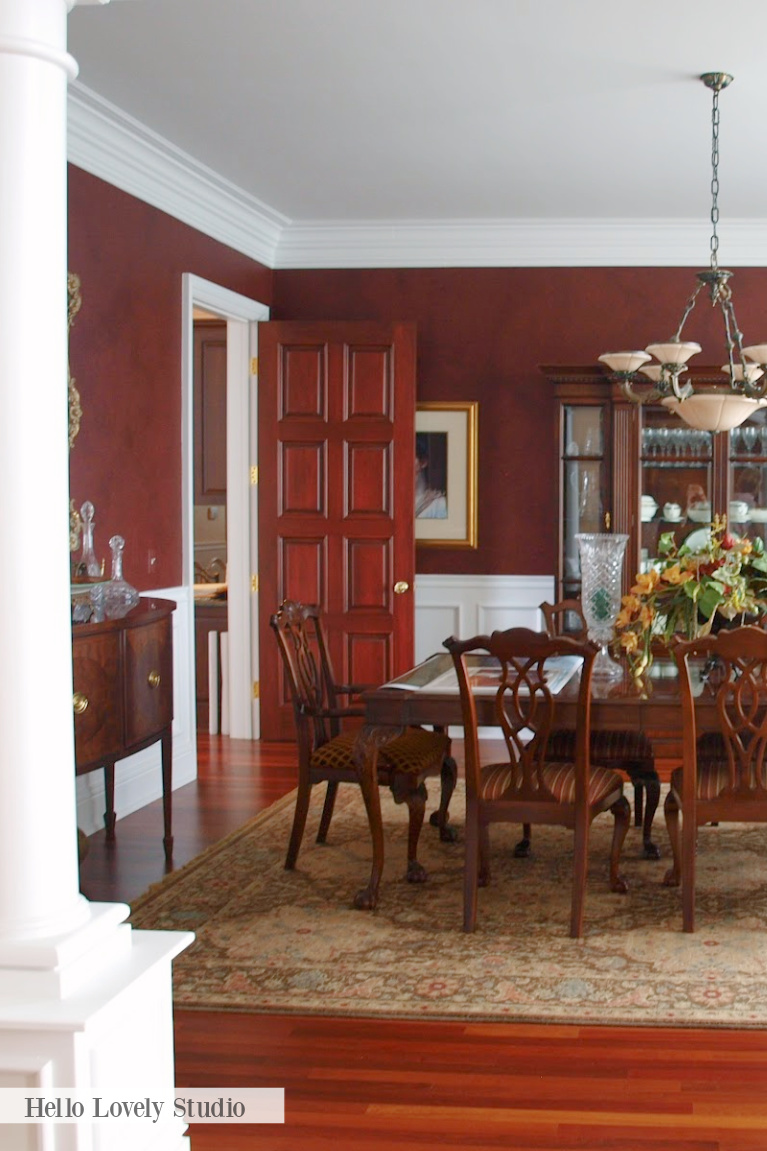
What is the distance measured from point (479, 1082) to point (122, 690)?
2.05 meters

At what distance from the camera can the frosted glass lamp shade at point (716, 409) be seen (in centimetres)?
462

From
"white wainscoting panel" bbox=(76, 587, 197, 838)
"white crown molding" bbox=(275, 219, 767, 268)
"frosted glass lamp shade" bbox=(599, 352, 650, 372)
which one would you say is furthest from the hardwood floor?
Answer: "white crown molding" bbox=(275, 219, 767, 268)

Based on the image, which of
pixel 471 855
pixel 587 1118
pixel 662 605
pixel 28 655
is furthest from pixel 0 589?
pixel 662 605

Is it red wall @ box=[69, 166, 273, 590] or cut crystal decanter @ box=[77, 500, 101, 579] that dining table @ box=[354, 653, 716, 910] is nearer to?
cut crystal decanter @ box=[77, 500, 101, 579]

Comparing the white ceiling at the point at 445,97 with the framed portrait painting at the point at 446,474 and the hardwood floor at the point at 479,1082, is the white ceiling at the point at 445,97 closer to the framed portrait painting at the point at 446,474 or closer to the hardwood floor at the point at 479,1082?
the framed portrait painting at the point at 446,474

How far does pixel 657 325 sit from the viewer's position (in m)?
7.29

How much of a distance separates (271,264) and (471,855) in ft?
15.0

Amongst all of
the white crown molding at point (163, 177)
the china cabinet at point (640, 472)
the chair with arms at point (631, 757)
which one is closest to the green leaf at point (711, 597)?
the chair with arms at point (631, 757)

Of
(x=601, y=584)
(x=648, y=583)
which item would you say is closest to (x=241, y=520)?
(x=601, y=584)

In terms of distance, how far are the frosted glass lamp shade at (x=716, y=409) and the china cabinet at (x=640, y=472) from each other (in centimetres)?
208

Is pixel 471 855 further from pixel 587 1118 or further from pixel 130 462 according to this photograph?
pixel 130 462

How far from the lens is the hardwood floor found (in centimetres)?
265

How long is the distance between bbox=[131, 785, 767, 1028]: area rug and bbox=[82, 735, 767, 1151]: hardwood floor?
0.38 feet

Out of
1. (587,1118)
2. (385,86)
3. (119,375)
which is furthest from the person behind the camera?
(119,375)
